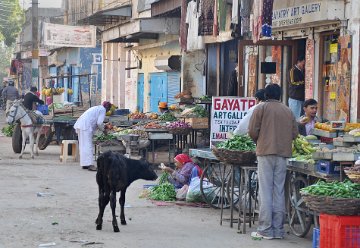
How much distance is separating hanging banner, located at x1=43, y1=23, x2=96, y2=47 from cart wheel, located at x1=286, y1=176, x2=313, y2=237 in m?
28.2

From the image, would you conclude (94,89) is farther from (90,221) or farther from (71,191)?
(90,221)

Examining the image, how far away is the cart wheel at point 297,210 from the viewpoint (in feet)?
37.3

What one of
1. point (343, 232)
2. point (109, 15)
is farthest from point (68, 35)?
point (343, 232)

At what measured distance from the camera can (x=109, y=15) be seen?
3566cm

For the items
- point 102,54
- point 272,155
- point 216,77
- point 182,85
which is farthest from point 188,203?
point 102,54

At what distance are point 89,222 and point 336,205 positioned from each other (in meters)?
4.13

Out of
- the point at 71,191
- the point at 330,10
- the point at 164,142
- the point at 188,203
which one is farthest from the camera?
the point at 164,142

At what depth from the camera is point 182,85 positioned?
3005 cm

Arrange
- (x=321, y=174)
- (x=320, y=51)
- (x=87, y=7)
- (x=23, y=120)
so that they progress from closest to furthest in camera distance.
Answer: (x=321, y=174) < (x=320, y=51) < (x=23, y=120) < (x=87, y=7)

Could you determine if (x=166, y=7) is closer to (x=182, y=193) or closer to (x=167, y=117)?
(x=167, y=117)

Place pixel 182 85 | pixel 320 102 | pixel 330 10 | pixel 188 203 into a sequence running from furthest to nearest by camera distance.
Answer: pixel 182 85 < pixel 320 102 < pixel 330 10 < pixel 188 203

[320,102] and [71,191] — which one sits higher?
[320,102]

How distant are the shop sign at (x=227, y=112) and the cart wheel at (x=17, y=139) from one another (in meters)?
11.1

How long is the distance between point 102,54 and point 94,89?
218 centimetres
